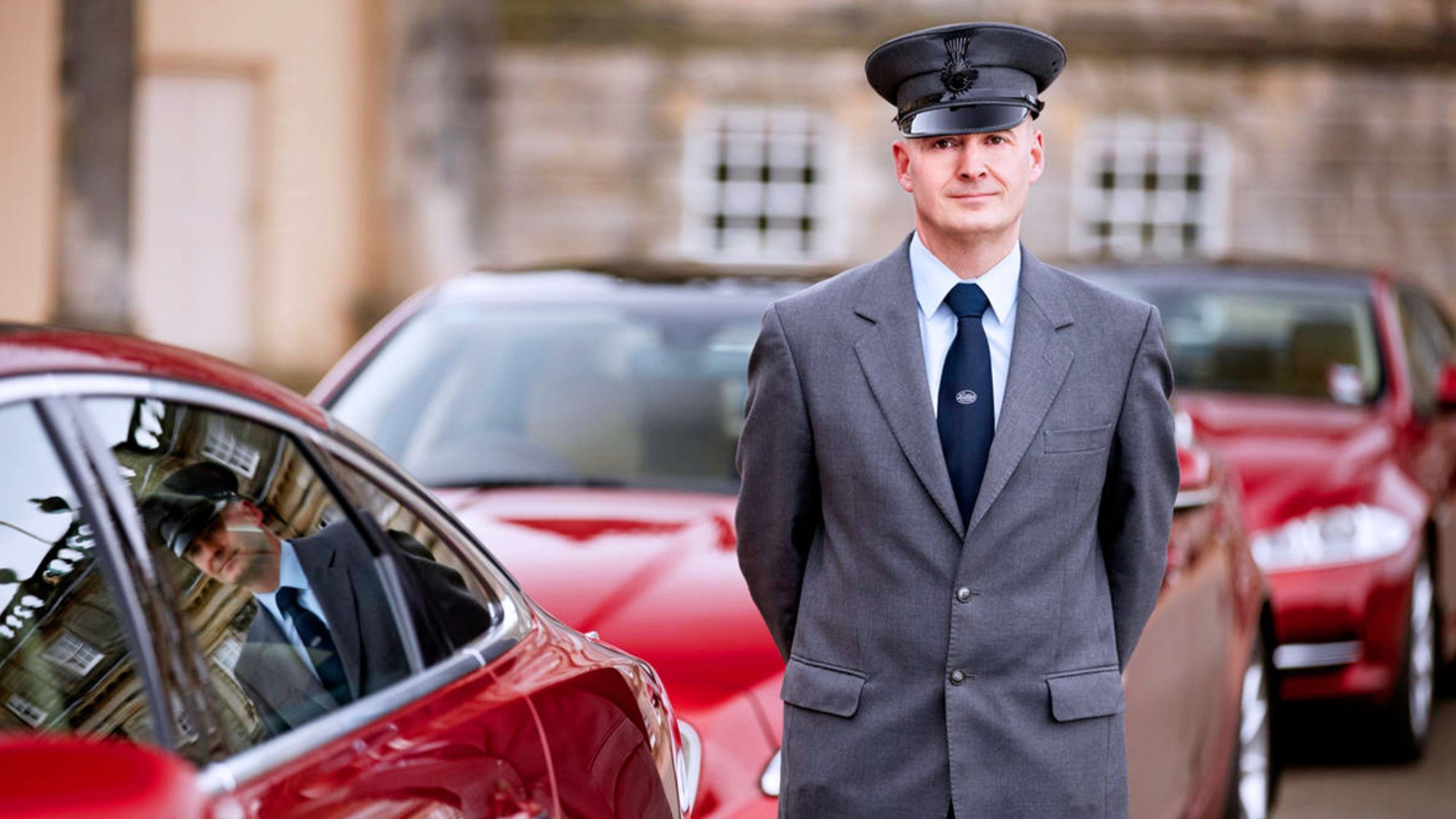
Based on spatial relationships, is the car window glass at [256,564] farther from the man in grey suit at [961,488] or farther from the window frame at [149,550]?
the man in grey suit at [961,488]

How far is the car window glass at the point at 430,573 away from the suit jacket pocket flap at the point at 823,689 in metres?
0.47

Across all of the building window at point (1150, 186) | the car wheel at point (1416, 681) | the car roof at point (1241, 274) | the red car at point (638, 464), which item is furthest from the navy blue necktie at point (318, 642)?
the building window at point (1150, 186)

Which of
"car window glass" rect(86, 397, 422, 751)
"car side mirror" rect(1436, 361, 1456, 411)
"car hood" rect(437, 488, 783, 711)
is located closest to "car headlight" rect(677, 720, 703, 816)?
"car hood" rect(437, 488, 783, 711)

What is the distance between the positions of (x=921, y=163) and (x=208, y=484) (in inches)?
45.3

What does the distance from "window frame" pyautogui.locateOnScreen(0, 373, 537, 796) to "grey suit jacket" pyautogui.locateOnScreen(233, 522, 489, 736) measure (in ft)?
0.08

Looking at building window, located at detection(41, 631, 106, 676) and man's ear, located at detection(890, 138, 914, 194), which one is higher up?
man's ear, located at detection(890, 138, 914, 194)

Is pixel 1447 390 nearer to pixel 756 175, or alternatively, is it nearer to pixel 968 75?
pixel 968 75

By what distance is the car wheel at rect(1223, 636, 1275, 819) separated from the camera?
5324 mm

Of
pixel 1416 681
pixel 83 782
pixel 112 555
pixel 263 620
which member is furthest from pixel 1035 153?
pixel 1416 681

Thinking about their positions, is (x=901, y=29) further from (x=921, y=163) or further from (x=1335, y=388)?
(x=921, y=163)

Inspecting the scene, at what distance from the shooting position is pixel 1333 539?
23.0 ft

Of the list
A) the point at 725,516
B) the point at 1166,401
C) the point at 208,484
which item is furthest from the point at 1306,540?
the point at 208,484

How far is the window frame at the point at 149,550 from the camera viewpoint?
1.95m

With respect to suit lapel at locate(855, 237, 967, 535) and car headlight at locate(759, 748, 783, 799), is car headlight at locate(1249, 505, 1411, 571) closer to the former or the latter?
car headlight at locate(759, 748, 783, 799)
